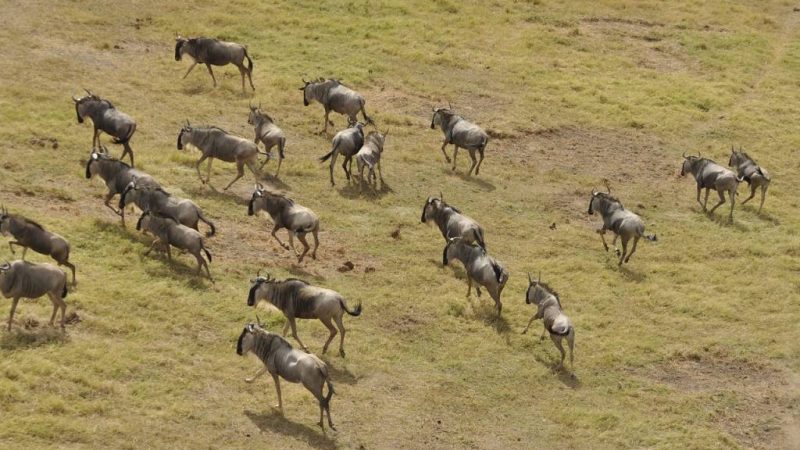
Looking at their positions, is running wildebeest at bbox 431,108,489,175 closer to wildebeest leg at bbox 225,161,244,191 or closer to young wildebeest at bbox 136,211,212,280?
wildebeest leg at bbox 225,161,244,191

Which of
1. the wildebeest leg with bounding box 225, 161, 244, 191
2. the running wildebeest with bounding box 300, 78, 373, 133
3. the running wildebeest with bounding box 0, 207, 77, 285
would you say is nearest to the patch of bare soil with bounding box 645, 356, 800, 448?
the wildebeest leg with bounding box 225, 161, 244, 191

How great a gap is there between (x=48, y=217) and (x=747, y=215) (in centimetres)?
1762

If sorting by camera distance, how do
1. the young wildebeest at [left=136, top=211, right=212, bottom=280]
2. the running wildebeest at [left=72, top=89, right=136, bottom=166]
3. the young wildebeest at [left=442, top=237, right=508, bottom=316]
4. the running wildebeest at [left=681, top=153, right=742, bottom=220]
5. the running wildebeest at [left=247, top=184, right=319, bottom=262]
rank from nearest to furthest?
the young wildebeest at [left=136, top=211, right=212, bottom=280] < the young wildebeest at [left=442, top=237, right=508, bottom=316] < the running wildebeest at [left=247, top=184, right=319, bottom=262] < the running wildebeest at [left=72, top=89, right=136, bottom=166] < the running wildebeest at [left=681, top=153, right=742, bottom=220]

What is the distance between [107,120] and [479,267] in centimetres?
1006

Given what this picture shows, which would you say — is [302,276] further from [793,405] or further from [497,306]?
[793,405]

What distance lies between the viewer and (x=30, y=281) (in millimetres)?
20703

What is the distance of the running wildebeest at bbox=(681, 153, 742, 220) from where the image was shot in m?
31.4

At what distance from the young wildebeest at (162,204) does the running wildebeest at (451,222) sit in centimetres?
511

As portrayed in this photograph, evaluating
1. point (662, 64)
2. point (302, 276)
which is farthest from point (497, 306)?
A: point (662, 64)

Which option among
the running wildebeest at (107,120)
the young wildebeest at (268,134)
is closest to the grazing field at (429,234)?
the young wildebeest at (268,134)

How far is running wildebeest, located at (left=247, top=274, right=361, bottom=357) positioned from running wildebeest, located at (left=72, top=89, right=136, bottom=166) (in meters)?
7.83

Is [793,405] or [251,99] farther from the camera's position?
[251,99]

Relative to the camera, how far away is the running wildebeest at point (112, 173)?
26.1 m

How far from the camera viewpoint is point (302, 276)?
Result: 25078 millimetres
